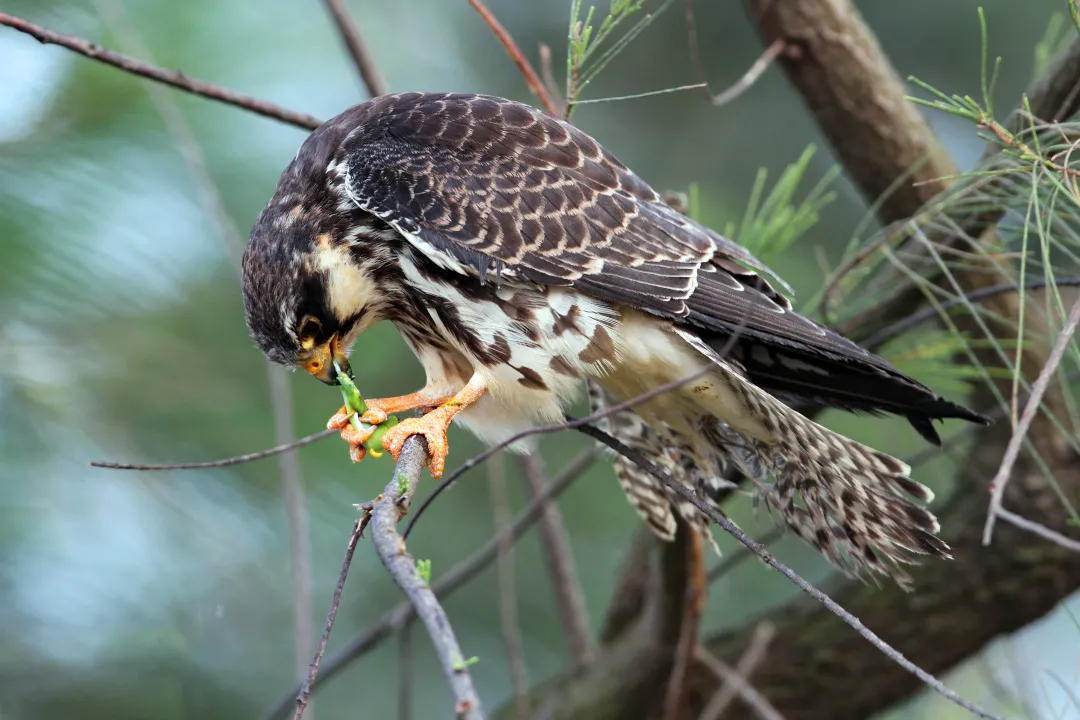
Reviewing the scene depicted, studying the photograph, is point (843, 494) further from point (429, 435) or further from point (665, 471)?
point (429, 435)

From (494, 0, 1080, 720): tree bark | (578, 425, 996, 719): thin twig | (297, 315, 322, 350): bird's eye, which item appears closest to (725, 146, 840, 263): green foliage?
(494, 0, 1080, 720): tree bark

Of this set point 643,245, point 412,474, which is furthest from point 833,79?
point 412,474

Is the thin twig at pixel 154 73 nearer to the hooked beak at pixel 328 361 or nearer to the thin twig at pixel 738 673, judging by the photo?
the hooked beak at pixel 328 361

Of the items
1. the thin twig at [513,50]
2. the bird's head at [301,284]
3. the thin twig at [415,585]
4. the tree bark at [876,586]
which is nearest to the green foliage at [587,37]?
the thin twig at [513,50]

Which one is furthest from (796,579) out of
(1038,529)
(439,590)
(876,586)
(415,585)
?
(439,590)

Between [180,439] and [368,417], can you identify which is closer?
[368,417]

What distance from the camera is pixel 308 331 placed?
7.29 feet

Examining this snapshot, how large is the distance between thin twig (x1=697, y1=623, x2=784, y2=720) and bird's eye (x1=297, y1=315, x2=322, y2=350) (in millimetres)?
1283

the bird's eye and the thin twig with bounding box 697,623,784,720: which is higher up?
the bird's eye

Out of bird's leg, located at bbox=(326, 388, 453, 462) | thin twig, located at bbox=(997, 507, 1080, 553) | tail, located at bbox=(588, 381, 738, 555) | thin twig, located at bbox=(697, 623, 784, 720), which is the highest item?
thin twig, located at bbox=(997, 507, 1080, 553)

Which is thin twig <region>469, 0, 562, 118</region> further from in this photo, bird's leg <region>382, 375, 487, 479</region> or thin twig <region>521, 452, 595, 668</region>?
thin twig <region>521, 452, 595, 668</region>

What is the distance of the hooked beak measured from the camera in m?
2.26

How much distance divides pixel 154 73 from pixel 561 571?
172cm

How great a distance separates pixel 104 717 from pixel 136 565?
42 cm
